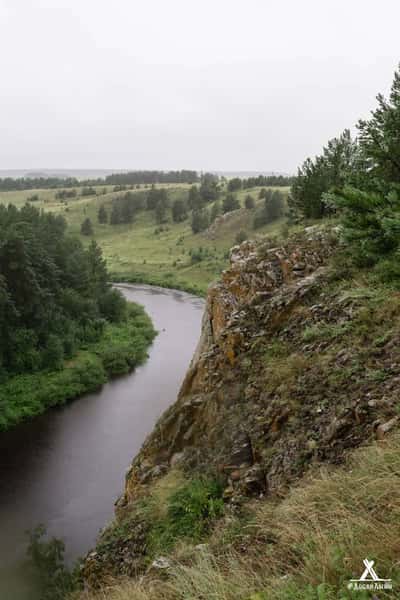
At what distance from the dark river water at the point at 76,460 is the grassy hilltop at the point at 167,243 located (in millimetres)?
25224

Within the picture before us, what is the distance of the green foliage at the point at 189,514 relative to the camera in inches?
221

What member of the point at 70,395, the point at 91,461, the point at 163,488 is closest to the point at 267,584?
the point at 163,488

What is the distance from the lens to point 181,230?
→ 77.6m

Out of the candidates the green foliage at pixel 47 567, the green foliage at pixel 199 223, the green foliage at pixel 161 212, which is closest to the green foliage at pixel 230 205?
the green foliage at pixel 199 223

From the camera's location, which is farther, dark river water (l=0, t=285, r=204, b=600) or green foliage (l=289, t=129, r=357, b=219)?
dark river water (l=0, t=285, r=204, b=600)

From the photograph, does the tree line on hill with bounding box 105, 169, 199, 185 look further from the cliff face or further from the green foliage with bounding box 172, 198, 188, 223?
the cliff face

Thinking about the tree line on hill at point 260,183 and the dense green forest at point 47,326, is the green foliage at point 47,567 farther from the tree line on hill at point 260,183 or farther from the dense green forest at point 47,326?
the tree line on hill at point 260,183

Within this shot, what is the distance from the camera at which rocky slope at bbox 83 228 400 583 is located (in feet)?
17.3

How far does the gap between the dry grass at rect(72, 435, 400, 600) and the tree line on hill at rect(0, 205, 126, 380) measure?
73.1 ft

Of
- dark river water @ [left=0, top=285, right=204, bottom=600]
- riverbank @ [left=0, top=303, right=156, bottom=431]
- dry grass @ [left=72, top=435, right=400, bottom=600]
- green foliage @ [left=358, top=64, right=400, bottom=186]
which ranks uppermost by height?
green foliage @ [left=358, top=64, right=400, bottom=186]

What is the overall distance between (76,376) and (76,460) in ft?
24.8

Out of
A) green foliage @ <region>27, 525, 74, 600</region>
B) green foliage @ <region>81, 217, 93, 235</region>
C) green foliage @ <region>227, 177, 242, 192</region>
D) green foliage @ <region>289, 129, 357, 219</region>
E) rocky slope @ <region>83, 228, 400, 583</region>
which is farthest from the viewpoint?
green foliage @ <region>227, 177, 242, 192</region>

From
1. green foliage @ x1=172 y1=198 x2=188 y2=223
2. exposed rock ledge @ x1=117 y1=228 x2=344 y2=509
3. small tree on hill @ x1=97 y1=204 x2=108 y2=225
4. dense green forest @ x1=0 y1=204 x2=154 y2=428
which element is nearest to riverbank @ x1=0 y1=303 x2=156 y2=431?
dense green forest @ x1=0 y1=204 x2=154 y2=428

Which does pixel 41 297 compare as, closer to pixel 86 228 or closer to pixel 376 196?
pixel 376 196
